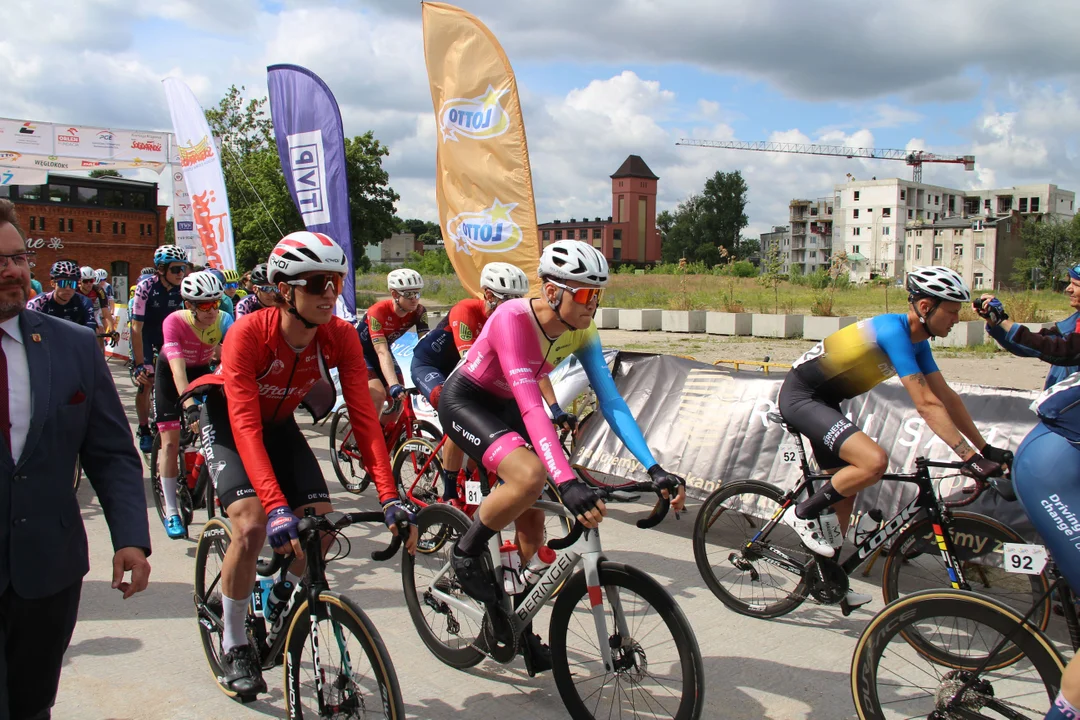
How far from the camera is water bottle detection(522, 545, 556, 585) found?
3881mm

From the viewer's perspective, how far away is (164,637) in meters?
4.83

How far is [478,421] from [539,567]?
0.82 meters

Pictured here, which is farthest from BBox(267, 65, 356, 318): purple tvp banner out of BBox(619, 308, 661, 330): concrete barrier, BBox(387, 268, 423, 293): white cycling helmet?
BBox(619, 308, 661, 330): concrete barrier

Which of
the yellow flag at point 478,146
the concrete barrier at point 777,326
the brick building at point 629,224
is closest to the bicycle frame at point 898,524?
the yellow flag at point 478,146

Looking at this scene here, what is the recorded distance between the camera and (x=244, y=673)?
380 centimetres

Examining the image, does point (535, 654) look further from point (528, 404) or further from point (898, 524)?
point (898, 524)

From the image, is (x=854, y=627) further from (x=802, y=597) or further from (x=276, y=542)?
(x=276, y=542)

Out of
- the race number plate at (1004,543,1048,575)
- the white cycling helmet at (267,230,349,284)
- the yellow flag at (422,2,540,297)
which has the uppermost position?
the yellow flag at (422,2,540,297)

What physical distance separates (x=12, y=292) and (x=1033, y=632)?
→ 3.53 meters

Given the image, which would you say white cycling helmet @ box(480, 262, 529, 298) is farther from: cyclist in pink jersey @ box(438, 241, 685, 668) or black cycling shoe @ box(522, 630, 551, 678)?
black cycling shoe @ box(522, 630, 551, 678)

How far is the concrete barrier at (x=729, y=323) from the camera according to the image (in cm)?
2395

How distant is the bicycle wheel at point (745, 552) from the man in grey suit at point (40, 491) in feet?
12.4

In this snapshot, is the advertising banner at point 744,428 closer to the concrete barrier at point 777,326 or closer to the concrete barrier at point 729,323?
the concrete barrier at point 777,326

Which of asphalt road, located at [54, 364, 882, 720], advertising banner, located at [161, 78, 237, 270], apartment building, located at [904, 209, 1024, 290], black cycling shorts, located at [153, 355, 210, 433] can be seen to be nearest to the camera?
asphalt road, located at [54, 364, 882, 720]
